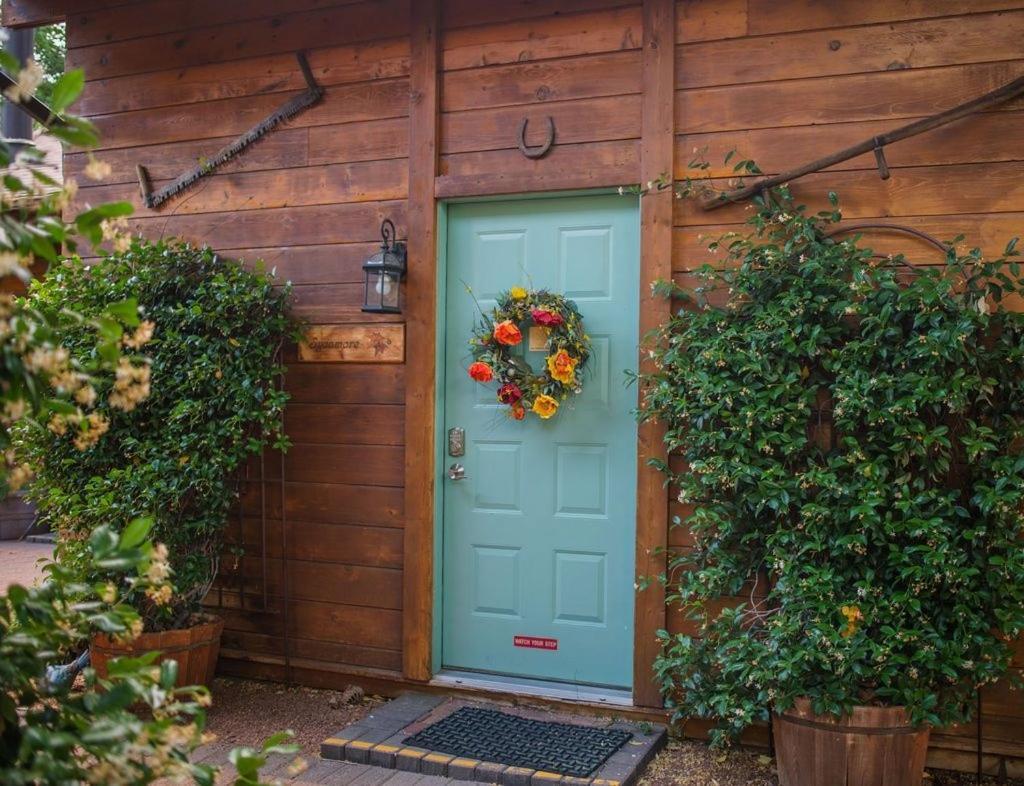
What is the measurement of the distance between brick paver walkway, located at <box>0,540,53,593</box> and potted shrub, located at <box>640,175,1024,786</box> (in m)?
4.72

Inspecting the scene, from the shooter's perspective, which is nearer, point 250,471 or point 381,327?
point 381,327

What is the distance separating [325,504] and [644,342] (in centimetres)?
167

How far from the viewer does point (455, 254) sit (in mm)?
4367

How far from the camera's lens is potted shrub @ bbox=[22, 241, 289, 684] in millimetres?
4152

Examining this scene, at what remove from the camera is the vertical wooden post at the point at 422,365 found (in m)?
4.31

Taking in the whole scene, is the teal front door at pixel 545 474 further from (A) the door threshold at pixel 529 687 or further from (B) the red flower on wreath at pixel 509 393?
(B) the red flower on wreath at pixel 509 393

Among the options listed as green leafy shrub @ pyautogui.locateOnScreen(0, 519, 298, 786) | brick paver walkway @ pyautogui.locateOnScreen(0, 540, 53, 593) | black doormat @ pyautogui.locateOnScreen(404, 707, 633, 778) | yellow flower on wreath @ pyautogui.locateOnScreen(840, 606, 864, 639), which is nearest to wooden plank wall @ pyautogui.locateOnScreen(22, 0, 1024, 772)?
black doormat @ pyautogui.locateOnScreen(404, 707, 633, 778)

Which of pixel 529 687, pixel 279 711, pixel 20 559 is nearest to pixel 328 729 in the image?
pixel 279 711

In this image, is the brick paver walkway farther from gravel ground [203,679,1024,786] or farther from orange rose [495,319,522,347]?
orange rose [495,319,522,347]

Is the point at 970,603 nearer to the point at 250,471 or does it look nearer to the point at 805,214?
the point at 805,214

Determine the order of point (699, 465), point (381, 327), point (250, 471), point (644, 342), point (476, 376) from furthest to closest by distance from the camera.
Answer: point (250, 471) < point (381, 327) < point (476, 376) < point (644, 342) < point (699, 465)

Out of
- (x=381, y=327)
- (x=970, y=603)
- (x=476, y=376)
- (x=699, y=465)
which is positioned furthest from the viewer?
(x=381, y=327)

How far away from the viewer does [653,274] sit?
3912 mm

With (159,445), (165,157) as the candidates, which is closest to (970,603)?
(159,445)
